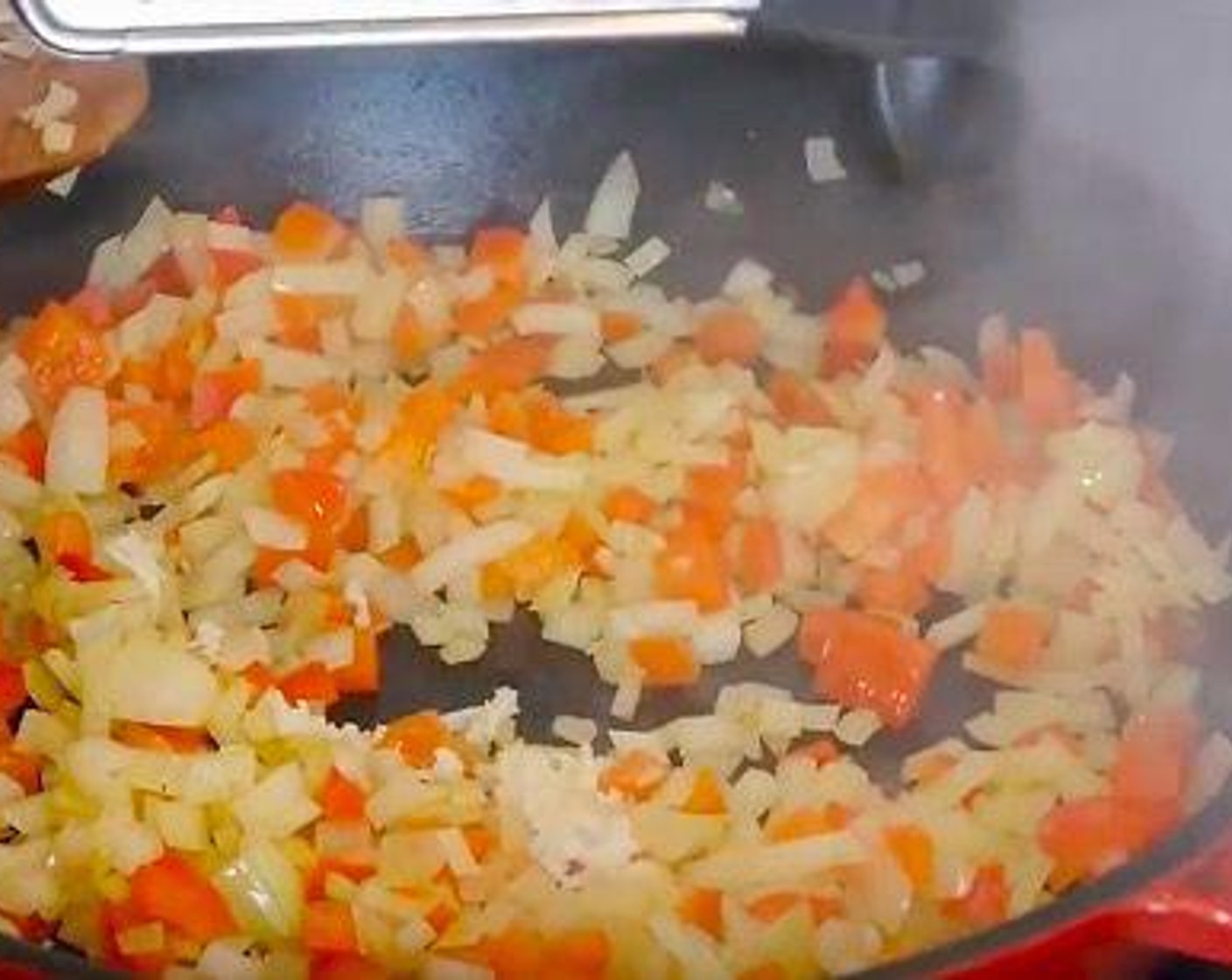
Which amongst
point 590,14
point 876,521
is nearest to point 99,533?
point 876,521

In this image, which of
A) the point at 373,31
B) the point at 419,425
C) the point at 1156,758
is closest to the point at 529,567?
the point at 419,425

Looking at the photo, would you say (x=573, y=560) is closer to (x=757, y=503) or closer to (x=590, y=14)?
(x=757, y=503)

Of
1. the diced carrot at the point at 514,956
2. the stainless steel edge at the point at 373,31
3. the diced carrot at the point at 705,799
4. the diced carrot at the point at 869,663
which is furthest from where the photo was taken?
the diced carrot at the point at 869,663

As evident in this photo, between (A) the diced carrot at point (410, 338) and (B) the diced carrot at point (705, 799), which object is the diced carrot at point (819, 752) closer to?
(B) the diced carrot at point (705, 799)


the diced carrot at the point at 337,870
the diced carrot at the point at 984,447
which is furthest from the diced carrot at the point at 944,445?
the diced carrot at the point at 337,870

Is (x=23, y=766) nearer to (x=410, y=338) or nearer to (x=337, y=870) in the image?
(x=337, y=870)

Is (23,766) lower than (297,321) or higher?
lower
